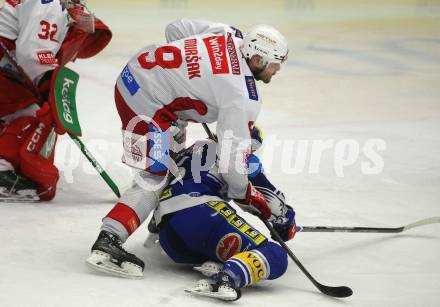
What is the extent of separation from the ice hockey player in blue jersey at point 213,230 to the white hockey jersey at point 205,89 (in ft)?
0.34

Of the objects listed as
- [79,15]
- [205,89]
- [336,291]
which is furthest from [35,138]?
[336,291]

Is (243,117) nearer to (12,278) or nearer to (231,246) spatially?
(231,246)

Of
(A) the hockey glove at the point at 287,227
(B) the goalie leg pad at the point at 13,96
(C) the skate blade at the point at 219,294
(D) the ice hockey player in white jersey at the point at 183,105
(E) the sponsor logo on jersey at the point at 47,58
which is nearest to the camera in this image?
(C) the skate blade at the point at 219,294

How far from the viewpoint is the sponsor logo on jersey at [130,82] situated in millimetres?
3348

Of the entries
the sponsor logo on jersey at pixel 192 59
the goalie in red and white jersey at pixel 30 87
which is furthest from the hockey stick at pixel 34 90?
the sponsor logo on jersey at pixel 192 59

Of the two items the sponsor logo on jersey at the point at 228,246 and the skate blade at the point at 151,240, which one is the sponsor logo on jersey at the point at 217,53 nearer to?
the sponsor logo on jersey at the point at 228,246

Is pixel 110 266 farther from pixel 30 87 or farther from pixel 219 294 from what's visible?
pixel 30 87

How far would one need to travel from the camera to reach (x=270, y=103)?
588 cm

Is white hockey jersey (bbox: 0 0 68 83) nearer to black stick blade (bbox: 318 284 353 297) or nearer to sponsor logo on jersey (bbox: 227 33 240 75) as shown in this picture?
sponsor logo on jersey (bbox: 227 33 240 75)

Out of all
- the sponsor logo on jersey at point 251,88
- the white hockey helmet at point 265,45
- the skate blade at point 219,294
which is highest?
the white hockey helmet at point 265,45

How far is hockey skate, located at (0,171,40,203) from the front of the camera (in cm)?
399

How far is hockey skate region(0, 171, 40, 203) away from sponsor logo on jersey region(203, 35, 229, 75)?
120 cm

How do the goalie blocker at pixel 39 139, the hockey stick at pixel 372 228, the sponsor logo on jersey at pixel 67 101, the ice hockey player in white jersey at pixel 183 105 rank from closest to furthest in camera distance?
the ice hockey player in white jersey at pixel 183 105 → the hockey stick at pixel 372 228 → the sponsor logo on jersey at pixel 67 101 → the goalie blocker at pixel 39 139

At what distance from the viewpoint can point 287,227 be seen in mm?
3346
